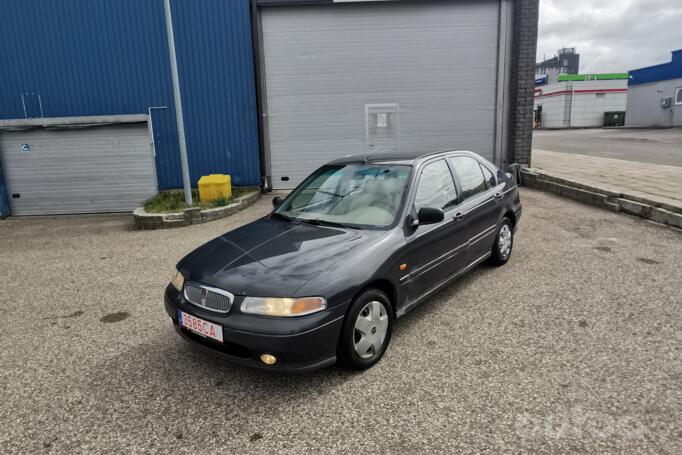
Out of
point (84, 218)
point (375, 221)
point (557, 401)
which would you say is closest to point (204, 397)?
point (375, 221)

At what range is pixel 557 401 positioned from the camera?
2859 mm

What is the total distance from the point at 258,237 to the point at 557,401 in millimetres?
2463

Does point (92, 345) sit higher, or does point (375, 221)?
point (375, 221)

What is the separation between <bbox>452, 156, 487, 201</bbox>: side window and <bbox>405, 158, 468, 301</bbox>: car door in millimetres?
190

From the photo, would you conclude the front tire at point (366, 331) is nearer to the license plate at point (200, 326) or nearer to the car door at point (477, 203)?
the license plate at point (200, 326)

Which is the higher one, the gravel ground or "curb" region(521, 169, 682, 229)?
"curb" region(521, 169, 682, 229)

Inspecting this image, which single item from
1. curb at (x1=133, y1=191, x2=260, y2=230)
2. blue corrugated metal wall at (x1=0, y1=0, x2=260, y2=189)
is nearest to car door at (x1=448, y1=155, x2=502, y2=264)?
curb at (x1=133, y1=191, x2=260, y2=230)

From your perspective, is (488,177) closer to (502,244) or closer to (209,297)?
(502,244)

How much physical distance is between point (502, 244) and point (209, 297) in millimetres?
3698

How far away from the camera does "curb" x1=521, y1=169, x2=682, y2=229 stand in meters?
7.19

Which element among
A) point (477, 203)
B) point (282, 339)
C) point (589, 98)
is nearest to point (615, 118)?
point (589, 98)

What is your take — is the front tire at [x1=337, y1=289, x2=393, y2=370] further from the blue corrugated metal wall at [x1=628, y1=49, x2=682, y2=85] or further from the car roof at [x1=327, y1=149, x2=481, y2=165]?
the blue corrugated metal wall at [x1=628, y1=49, x2=682, y2=85]

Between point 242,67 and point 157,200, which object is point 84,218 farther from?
point 242,67

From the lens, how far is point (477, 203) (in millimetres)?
4711
